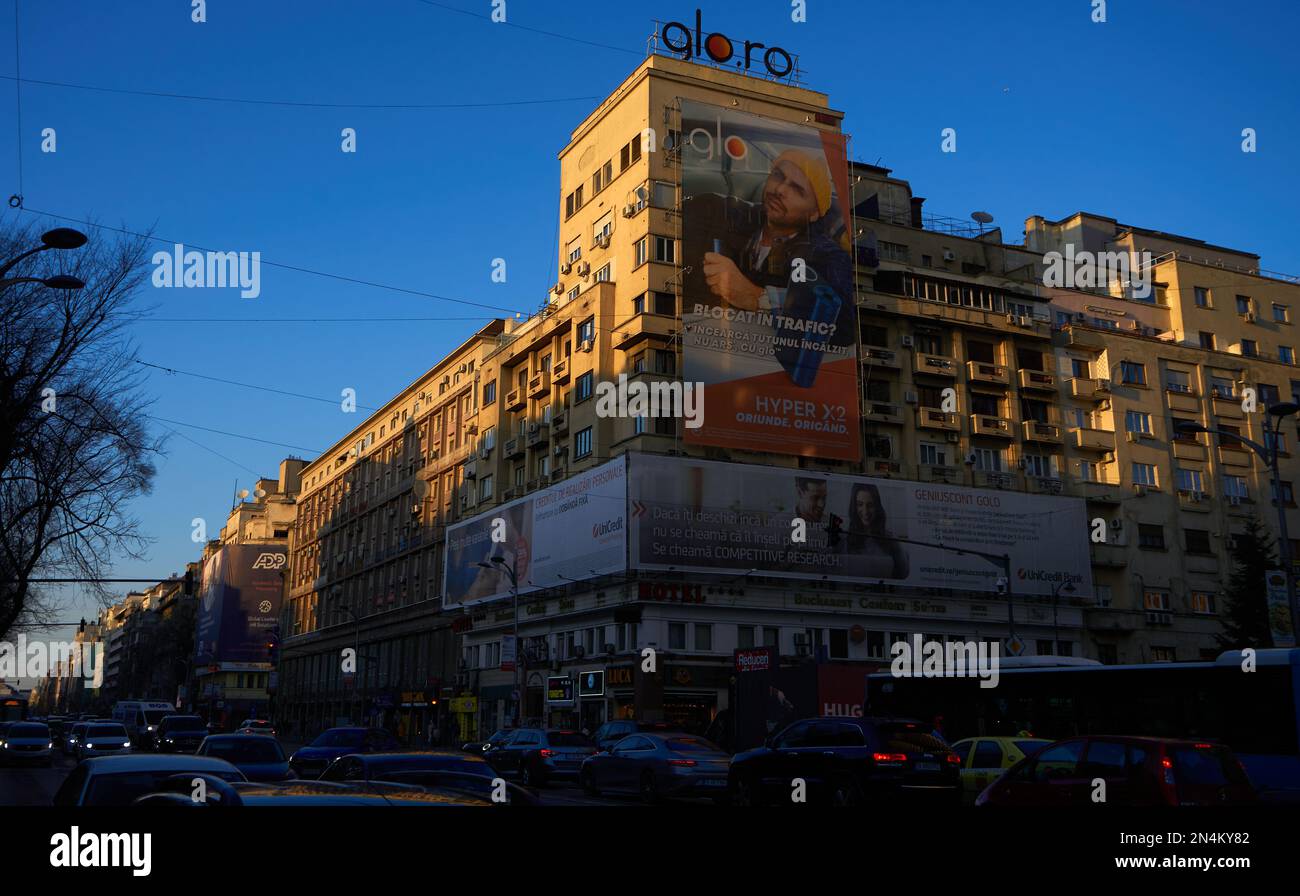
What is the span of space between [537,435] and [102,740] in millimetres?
27160

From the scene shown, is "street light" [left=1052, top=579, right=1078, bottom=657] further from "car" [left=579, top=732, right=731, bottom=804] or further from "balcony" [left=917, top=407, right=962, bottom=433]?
"car" [left=579, top=732, right=731, bottom=804]

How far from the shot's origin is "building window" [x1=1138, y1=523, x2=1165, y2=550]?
203 ft

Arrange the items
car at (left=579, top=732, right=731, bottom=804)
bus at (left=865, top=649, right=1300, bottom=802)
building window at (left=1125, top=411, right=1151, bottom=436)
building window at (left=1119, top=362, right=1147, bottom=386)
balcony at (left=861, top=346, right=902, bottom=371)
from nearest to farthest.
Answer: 1. bus at (left=865, top=649, right=1300, bottom=802)
2. car at (left=579, top=732, right=731, bottom=804)
3. balcony at (left=861, top=346, right=902, bottom=371)
4. building window at (left=1125, top=411, right=1151, bottom=436)
5. building window at (left=1119, top=362, right=1147, bottom=386)

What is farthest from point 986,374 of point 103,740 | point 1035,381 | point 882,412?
point 103,740

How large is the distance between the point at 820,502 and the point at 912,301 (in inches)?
571

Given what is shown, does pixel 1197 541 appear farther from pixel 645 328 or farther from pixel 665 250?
pixel 645 328

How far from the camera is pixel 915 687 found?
2959 cm

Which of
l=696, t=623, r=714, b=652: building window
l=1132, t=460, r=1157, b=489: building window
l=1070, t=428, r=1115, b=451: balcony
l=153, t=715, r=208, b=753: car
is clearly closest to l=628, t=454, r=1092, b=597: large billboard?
l=696, t=623, r=714, b=652: building window

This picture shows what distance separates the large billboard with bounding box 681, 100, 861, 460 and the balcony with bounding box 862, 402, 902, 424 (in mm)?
2946

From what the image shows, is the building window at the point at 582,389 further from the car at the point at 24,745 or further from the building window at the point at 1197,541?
the building window at the point at 1197,541

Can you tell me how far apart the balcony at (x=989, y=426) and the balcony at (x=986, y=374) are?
76.1 inches

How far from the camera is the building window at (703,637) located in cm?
4903
